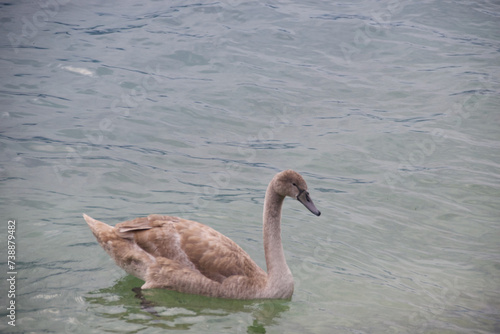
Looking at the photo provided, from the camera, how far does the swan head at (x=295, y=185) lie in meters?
7.32

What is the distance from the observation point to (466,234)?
373 inches

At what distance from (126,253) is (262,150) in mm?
4922

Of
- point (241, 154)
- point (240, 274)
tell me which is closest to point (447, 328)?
point (240, 274)

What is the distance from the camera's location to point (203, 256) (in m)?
7.49

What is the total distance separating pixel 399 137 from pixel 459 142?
3.97 ft

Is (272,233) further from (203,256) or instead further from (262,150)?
(262,150)

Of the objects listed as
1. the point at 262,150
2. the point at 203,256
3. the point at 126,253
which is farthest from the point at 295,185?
the point at 262,150

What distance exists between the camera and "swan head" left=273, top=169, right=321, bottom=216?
732 cm

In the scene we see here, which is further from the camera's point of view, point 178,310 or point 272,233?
point 272,233

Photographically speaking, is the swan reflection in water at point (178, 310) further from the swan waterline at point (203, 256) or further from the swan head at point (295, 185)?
the swan head at point (295, 185)

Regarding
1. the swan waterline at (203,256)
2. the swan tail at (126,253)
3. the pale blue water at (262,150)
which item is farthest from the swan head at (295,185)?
the swan tail at (126,253)

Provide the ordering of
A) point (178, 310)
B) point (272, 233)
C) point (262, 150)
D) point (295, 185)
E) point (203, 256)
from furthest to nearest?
point (262, 150) → point (272, 233) → point (203, 256) → point (295, 185) → point (178, 310)

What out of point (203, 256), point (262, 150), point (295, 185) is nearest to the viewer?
point (295, 185)

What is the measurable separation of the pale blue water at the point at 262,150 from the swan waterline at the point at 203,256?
22cm
